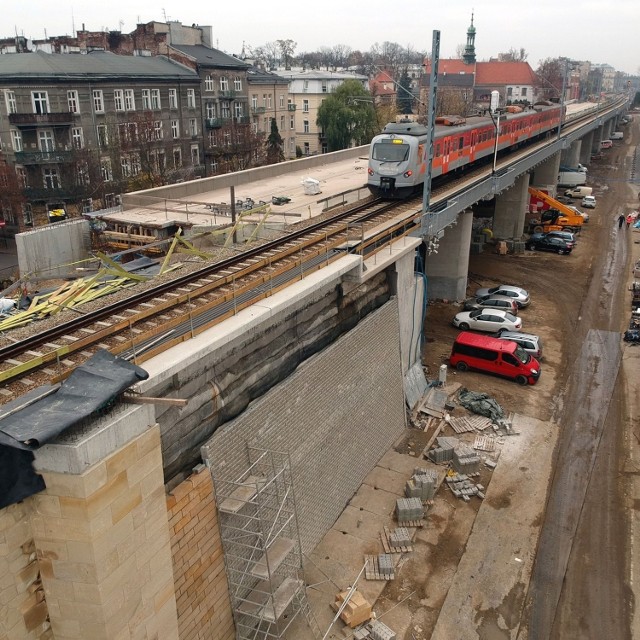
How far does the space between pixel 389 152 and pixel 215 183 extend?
34.5 ft

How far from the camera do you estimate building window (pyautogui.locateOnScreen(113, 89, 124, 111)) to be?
43281 millimetres

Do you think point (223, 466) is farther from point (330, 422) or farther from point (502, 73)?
point (502, 73)

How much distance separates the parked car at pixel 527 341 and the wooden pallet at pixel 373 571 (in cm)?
1205

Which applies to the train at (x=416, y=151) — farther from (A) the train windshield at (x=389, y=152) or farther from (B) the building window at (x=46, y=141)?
(B) the building window at (x=46, y=141)

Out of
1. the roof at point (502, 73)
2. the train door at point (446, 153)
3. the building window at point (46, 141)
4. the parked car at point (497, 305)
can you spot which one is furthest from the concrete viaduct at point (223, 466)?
the roof at point (502, 73)

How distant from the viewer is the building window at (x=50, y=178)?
39625mm

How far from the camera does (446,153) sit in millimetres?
26906

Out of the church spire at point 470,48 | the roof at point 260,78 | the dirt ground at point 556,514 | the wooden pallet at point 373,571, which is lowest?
the dirt ground at point 556,514

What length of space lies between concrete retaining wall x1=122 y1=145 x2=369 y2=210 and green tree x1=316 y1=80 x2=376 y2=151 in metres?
19.5

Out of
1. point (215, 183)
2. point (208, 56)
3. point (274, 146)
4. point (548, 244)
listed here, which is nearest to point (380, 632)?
point (215, 183)

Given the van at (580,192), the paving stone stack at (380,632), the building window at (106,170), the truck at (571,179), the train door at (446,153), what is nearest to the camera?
the paving stone stack at (380,632)

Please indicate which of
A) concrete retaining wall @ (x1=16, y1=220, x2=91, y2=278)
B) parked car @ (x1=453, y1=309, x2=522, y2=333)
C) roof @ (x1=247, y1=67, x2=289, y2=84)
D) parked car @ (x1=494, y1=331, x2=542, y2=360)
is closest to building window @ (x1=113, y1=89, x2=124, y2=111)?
roof @ (x1=247, y1=67, x2=289, y2=84)

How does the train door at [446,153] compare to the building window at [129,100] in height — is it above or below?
below

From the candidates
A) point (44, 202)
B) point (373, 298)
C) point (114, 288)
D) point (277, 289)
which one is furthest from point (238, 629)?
point (44, 202)
